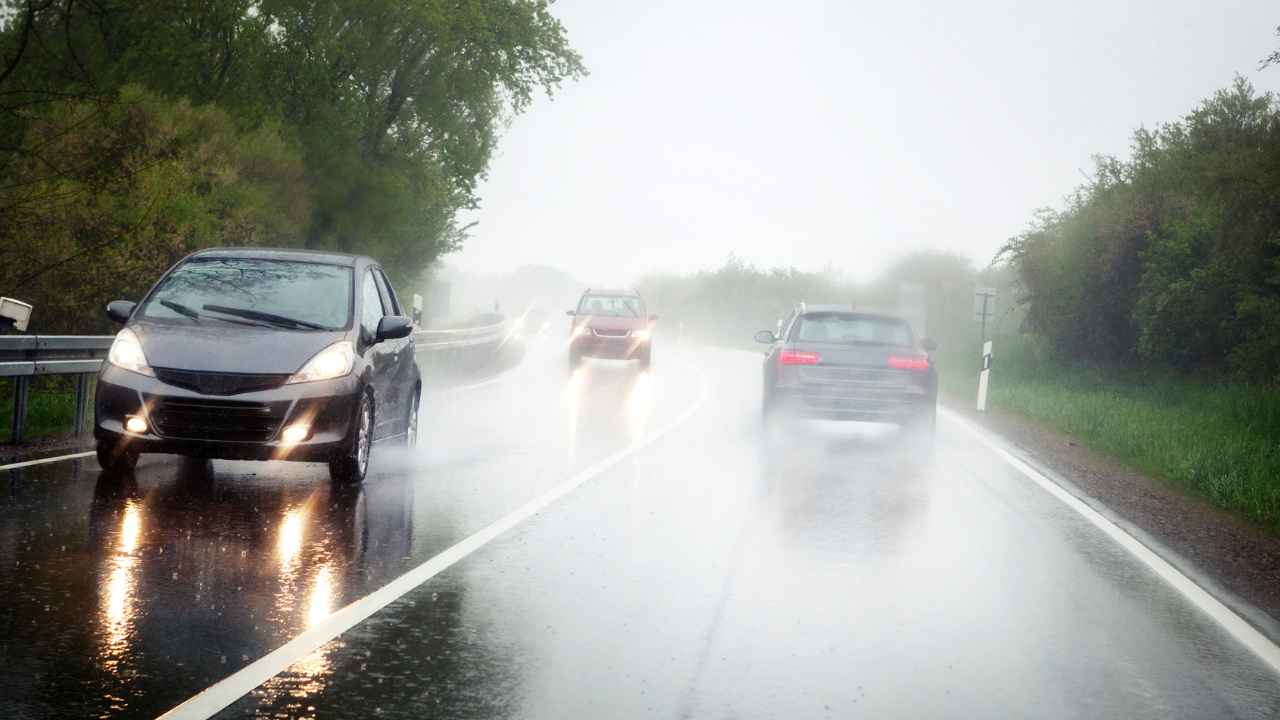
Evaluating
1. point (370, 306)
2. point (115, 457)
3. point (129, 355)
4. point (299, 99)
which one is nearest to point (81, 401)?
point (115, 457)

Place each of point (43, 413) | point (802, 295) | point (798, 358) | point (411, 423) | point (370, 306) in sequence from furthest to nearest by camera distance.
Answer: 1. point (802, 295)
2. point (798, 358)
3. point (43, 413)
4. point (411, 423)
5. point (370, 306)

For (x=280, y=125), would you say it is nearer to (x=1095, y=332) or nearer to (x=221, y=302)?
(x=1095, y=332)

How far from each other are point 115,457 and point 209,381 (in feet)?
3.99

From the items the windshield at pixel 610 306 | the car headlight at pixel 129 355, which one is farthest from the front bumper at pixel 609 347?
the car headlight at pixel 129 355

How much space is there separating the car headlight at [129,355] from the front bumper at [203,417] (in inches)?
2.1

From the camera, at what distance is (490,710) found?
211 inches

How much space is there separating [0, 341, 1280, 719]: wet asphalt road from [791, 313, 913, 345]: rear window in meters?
4.59

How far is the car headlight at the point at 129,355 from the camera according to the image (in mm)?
10766

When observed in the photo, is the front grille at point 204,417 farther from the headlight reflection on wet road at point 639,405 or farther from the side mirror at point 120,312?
the headlight reflection on wet road at point 639,405

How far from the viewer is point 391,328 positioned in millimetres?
12258

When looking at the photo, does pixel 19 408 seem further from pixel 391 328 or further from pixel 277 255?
Answer: pixel 391 328

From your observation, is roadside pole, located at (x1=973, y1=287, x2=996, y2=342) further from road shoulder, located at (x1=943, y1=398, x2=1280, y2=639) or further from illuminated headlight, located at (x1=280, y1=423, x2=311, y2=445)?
illuminated headlight, located at (x1=280, y1=423, x2=311, y2=445)

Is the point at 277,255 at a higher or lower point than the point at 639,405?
higher

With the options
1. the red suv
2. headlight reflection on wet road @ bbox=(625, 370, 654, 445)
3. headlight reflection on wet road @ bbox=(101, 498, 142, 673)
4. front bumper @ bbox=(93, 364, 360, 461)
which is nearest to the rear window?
headlight reflection on wet road @ bbox=(625, 370, 654, 445)
